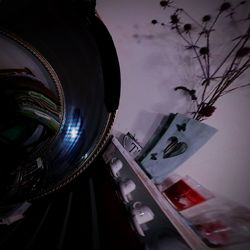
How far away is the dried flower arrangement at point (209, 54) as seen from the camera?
77 cm

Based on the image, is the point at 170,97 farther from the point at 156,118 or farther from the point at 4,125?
the point at 4,125

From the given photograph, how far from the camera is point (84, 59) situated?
2.54 feet

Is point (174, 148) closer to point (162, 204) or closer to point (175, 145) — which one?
point (175, 145)

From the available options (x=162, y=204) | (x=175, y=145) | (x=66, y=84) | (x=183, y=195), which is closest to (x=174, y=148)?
(x=175, y=145)

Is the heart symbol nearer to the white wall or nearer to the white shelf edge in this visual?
the white wall

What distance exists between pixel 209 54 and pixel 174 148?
418mm

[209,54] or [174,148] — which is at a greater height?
[209,54]

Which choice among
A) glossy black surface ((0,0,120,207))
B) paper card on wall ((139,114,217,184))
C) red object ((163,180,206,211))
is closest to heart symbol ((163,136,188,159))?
paper card on wall ((139,114,217,184))

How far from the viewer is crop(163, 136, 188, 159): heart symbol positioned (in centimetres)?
90

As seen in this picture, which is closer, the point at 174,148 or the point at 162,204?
the point at 162,204

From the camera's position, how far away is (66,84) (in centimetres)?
79

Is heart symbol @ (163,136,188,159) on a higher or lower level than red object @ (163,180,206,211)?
higher

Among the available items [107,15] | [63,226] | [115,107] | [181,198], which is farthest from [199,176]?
[107,15]

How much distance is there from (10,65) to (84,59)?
0.85ft
